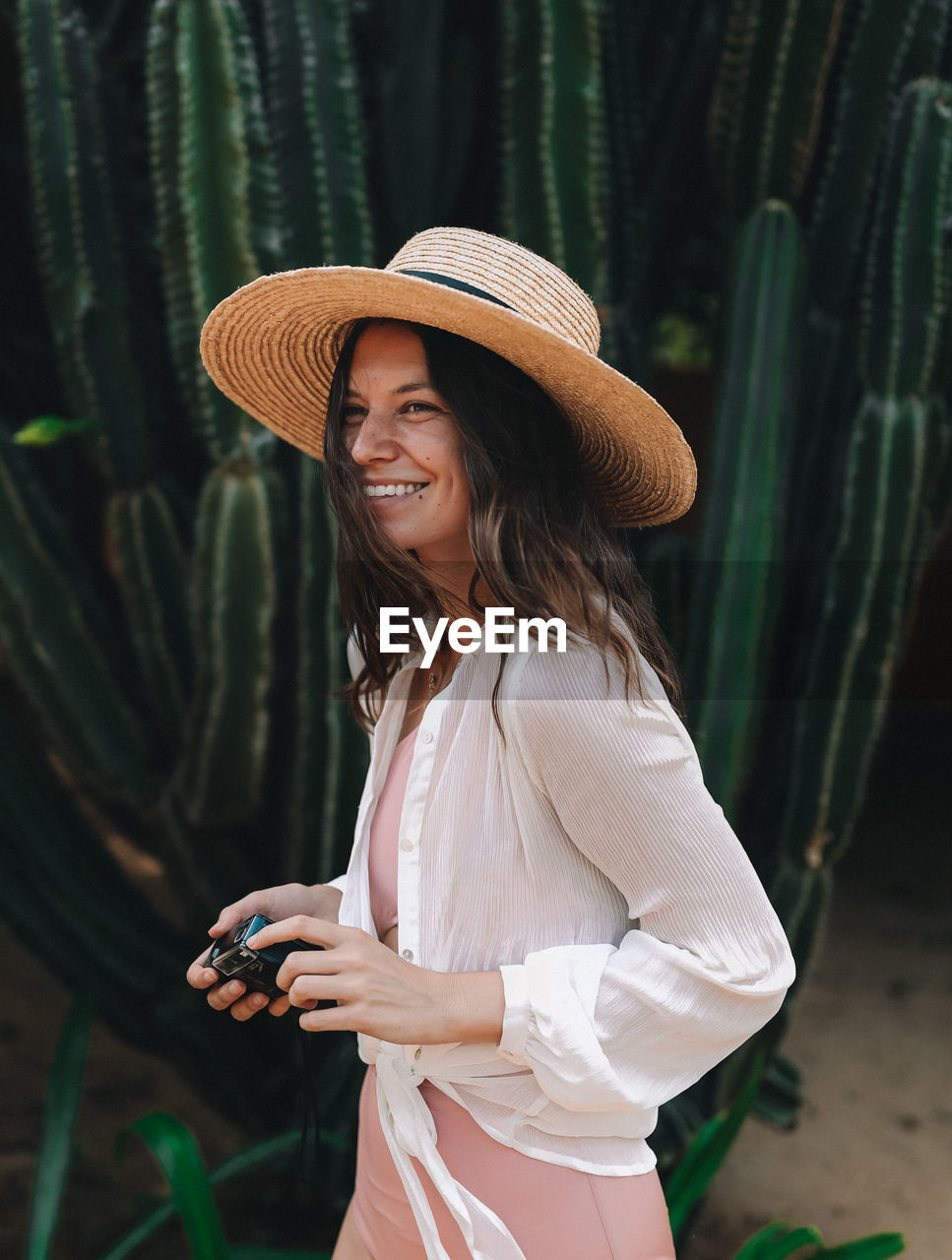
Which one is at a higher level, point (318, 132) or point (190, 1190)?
point (318, 132)

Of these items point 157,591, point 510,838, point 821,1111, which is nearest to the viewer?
point 510,838

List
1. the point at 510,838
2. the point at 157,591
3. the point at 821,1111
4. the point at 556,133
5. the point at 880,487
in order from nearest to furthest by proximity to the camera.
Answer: the point at 510,838
the point at 556,133
the point at 880,487
the point at 157,591
the point at 821,1111

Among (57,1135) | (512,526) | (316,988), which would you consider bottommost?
(57,1135)

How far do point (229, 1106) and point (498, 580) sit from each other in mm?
2122

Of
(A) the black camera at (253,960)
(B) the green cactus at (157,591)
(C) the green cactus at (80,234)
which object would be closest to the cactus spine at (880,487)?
(B) the green cactus at (157,591)

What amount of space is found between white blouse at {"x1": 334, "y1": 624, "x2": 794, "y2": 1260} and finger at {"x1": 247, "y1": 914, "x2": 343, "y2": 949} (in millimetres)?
108

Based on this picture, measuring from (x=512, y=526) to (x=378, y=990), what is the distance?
1.45 ft

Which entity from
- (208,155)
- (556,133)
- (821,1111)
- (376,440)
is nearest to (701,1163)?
(821,1111)

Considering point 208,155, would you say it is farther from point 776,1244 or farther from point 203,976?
point 776,1244

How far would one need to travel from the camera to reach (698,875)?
1010mm

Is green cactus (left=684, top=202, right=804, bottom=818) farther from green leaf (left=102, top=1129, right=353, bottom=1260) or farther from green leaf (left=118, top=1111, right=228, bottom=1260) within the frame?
green leaf (left=118, top=1111, right=228, bottom=1260)

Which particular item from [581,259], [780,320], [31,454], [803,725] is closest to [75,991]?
[31,454]

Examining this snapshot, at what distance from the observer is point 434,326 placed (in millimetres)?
1113

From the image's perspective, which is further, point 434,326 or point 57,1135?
point 57,1135
